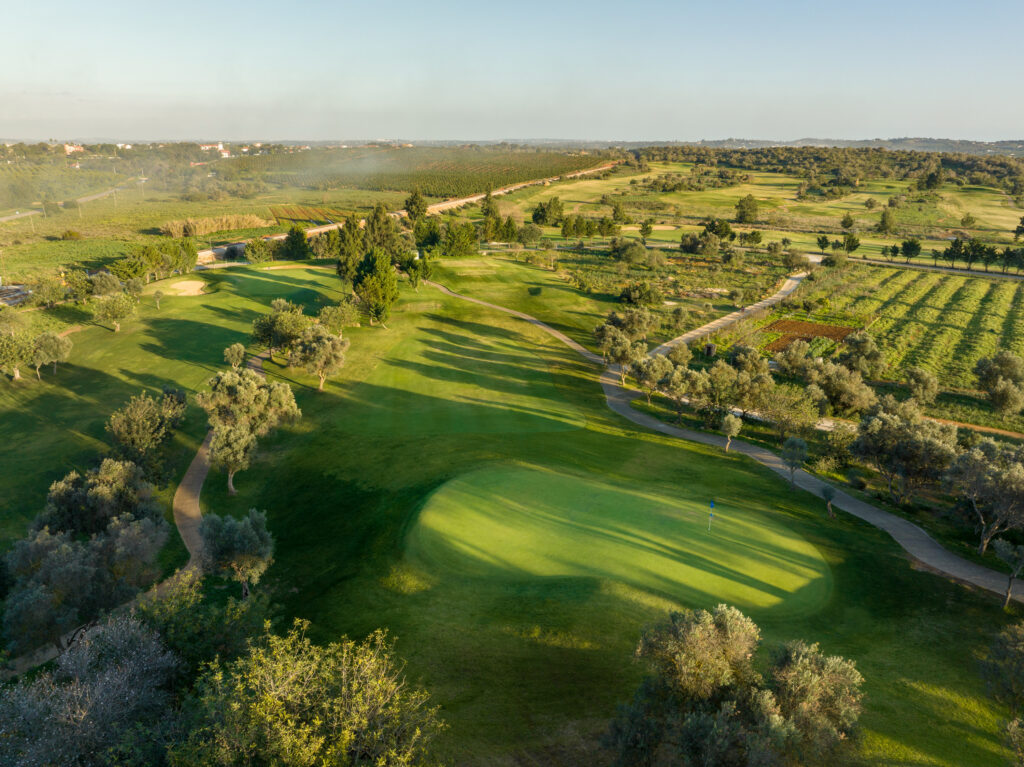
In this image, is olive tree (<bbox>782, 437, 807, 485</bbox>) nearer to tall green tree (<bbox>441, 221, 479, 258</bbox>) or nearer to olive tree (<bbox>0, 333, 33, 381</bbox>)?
olive tree (<bbox>0, 333, 33, 381</bbox>)

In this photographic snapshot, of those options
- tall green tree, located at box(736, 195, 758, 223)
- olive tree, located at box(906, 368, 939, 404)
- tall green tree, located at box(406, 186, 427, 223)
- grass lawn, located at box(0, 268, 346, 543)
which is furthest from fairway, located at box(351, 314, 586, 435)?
tall green tree, located at box(736, 195, 758, 223)

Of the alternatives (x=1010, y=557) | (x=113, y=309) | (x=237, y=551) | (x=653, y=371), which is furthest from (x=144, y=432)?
(x=1010, y=557)

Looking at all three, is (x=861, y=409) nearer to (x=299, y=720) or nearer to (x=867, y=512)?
(x=867, y=512)

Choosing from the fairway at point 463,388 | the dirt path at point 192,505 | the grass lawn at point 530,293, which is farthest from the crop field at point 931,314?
the dirt path at point 192,505

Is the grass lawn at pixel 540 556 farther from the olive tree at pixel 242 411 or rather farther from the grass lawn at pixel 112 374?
the olive tree at pixel 242 411

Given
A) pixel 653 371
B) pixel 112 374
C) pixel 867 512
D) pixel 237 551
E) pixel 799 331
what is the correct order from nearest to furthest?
1. pixel 237 551
2. pixel 867 512
3. pixel 653 371
4. pixel 112 374
5. pixel 799 331

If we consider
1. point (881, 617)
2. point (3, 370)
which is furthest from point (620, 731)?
point (3, 370)
